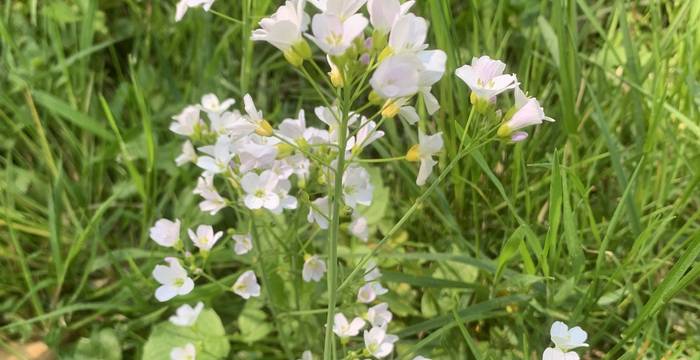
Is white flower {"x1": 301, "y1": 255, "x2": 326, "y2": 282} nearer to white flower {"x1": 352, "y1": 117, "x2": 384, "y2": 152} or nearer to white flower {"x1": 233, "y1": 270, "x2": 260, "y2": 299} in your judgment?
white flower {"x1": 233, "y1": 270, "x2": 260, "y2": 299}

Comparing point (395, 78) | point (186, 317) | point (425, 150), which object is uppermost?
point (395, 78)

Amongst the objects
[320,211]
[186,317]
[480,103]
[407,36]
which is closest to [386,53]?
[407,36]

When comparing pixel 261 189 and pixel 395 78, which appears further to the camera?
pixel 261 189

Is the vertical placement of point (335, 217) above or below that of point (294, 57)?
below

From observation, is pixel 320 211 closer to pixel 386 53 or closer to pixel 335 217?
pixel 335 217

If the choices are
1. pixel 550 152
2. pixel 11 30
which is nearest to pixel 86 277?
pixel 11 30
